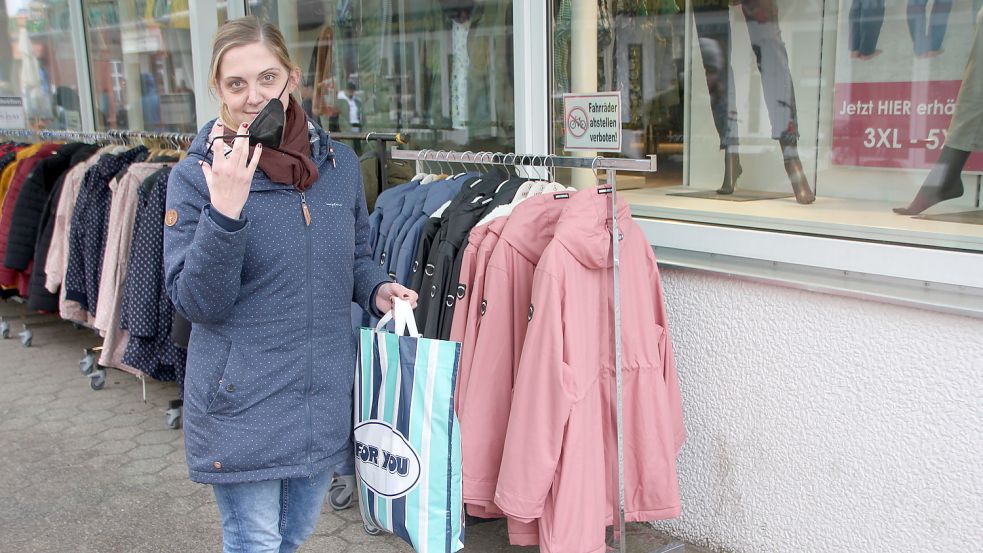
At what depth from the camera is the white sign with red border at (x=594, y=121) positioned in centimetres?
263

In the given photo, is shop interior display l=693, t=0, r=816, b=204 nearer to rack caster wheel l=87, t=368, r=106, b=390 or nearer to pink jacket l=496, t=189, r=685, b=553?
pink jacket l=496, t=189, r=685, b=553

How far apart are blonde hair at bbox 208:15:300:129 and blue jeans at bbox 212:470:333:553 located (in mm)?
883

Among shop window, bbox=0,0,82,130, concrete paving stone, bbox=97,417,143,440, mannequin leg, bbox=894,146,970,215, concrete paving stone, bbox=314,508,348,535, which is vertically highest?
shop window, bbox=0,0,82,130

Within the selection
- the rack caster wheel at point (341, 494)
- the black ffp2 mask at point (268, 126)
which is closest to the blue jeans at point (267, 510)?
the black ffp2 mask at point (268, 126)

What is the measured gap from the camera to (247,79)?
6.51 feet

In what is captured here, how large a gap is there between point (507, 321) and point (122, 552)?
1849mm

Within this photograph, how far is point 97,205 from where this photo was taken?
4.93 meters

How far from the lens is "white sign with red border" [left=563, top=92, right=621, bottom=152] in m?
2.63

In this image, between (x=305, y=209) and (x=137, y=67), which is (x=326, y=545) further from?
(x=137, y=67)

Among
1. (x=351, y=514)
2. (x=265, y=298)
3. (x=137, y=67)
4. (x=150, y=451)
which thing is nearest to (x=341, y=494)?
(x=351, y=514)

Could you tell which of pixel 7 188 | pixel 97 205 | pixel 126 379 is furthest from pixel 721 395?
pixel 7 188

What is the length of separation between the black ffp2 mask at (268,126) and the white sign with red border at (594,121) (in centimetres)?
107

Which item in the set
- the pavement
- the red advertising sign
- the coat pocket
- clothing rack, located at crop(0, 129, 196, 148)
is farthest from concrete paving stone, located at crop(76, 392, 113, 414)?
the red advertising sign

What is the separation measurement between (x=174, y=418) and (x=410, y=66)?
2.52 meters
